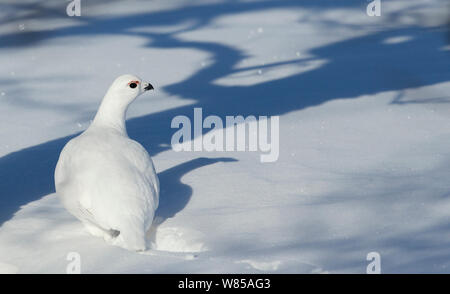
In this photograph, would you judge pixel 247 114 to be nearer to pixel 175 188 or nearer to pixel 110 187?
pixel 175 188

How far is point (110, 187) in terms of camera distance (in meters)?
4.57

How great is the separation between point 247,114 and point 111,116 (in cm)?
226

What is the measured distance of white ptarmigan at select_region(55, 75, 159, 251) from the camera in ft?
14.6

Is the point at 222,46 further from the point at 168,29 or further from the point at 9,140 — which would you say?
the point at 9,140

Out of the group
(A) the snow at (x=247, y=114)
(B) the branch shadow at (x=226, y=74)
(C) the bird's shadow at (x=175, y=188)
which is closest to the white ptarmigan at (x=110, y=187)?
(A) the snow at (x=247, y=114)

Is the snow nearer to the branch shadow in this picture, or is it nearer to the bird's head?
the branch shadow

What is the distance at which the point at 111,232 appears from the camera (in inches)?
182

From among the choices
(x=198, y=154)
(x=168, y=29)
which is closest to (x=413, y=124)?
(x=198, y=154)

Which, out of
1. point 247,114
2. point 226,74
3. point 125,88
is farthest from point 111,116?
point 226,74

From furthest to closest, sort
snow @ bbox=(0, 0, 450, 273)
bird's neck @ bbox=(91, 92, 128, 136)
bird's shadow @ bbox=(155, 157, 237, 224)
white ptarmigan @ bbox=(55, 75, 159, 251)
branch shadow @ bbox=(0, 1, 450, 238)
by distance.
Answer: branch shadow @ bbox=(0, 1, 450, 238)
bird's neck @ bbox=(91, 92, 128, 136)
bird's shadow @ bbox=(155, 157, 237, 224)
snow @ bbox=(0, 0, 450, 273)
white ptarmigan @ bbox=(55, 75, 159, 251)

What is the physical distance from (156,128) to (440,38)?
465cm

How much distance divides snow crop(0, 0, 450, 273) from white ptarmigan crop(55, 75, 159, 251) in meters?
0.13

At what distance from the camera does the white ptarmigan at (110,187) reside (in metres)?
4.45

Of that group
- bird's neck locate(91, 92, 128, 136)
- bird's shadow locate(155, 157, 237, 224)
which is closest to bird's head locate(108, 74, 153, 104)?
bird's neck locate(91, 92, 128, 136)
